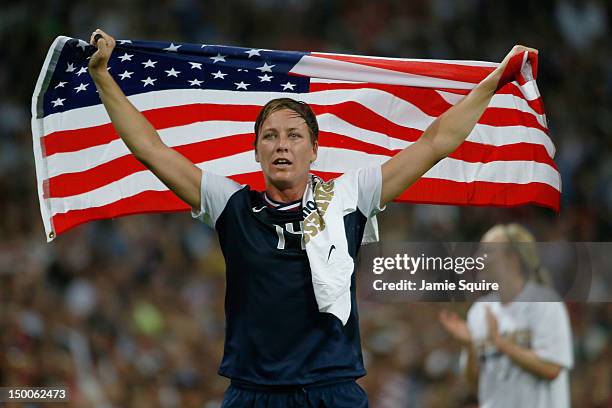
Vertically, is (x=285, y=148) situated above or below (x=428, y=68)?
below

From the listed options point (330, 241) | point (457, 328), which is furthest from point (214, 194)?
point (457, 328)

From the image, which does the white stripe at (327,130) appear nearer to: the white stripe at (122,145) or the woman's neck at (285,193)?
the white stripe at (122,145)

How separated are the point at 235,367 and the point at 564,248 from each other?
5.39 m

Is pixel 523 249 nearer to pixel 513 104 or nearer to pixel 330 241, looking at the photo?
pixel 513 104

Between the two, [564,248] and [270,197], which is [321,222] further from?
[564,248]

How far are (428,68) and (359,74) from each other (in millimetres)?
301

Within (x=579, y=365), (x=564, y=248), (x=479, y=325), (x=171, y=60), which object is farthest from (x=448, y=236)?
(x=171, y=60)

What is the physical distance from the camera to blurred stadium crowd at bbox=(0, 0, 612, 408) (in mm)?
7637

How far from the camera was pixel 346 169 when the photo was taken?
458 cm

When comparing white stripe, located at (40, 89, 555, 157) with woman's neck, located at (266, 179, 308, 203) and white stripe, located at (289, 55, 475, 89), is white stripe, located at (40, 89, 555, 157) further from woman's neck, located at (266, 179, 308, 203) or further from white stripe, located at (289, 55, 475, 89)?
woman's neck, located at (266, 179, 308, 203)

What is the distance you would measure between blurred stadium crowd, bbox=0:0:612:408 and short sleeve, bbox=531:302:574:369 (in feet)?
4.51

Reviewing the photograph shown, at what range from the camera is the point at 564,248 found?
324 inches

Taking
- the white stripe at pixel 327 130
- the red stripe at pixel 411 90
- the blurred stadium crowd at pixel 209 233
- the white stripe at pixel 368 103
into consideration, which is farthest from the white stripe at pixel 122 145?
the blurred stadium crowd at pixel 209 233

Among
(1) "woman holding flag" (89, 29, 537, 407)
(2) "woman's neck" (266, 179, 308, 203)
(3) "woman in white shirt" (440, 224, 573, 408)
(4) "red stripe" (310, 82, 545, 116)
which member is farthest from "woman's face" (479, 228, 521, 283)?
(2) "woman's neck" (266, 179, 308, 203)
